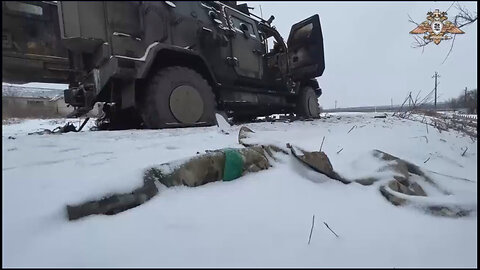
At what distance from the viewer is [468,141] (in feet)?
12.8

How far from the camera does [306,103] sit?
683cm

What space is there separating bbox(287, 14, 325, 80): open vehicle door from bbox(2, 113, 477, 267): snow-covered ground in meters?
3.99

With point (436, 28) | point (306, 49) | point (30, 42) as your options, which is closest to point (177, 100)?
point (30, 42)

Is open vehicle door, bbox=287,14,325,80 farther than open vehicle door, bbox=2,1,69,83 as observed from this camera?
Yes

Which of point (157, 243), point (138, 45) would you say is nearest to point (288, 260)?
point (157, 243)

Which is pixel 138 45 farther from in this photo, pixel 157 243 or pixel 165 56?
pixel 157 243

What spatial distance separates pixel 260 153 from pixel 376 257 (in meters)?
1.09

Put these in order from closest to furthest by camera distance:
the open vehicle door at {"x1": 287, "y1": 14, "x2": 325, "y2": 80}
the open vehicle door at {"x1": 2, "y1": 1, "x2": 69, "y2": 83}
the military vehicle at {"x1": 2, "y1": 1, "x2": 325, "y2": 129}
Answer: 1. the open vehicle door at {"x1": 2, "y1": 1, "x2": 69, "y2": 83}
2. the military vehicle at {"x1": 2, "y1": 1, "x2": 325, "y2": 129}
3. the open vehicle door at {"x1": 287, "y1": 14, "x2": 325, "y2": 80}

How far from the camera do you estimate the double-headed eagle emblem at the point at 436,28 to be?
4344 millimetres

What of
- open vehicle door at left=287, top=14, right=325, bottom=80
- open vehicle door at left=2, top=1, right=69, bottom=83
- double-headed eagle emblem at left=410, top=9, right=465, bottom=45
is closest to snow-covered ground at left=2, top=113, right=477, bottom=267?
open vehicle door at left=2, top=1, right=69, bottom=83

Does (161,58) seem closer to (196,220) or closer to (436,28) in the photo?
(196,220)

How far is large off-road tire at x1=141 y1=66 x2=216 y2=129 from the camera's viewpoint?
10.0ft

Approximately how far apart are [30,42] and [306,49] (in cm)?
511

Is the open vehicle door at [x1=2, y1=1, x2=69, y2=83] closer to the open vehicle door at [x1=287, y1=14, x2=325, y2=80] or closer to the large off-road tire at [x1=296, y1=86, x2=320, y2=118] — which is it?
the open vehicle door at [x1=287, y1=14, x2=325, y2=80]
